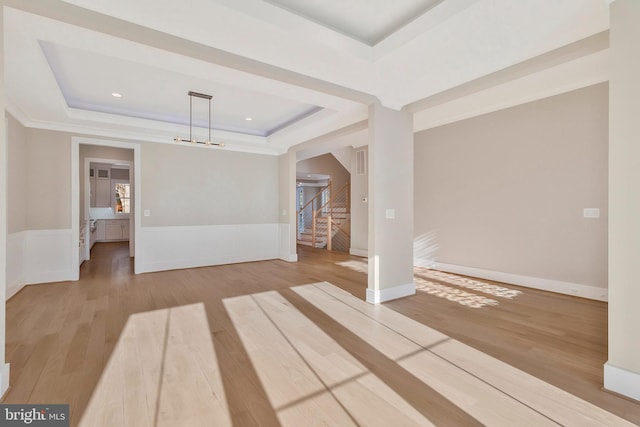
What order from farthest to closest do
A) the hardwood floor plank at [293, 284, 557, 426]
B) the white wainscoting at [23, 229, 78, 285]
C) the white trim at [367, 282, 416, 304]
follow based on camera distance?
the white wainscoting at [23, 229, 78, 285] → the white trim at [367, 282, 416, 304] → the hardwood floor plank at [293, 284, 557, 426]

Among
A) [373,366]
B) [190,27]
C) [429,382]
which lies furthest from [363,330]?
[190,27]

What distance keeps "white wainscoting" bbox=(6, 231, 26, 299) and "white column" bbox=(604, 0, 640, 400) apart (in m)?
6.58

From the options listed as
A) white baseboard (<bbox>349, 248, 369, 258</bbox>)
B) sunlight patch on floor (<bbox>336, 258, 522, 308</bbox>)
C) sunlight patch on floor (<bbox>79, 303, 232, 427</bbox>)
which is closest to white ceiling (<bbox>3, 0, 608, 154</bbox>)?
sunlight patch on floor (<bbox>79, 303, 232, 427</bbox>)

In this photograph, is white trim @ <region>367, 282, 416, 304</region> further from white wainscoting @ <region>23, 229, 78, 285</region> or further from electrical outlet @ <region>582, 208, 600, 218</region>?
white wainscoting @ <region>23, 229, 78, 285</region>

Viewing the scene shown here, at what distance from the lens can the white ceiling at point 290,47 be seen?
6.99 feet

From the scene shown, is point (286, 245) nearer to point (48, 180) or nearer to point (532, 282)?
point (48, 180)

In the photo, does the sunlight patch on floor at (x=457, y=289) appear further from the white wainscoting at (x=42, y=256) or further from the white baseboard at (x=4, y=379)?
the white wainscoting at (x=42, y=256)

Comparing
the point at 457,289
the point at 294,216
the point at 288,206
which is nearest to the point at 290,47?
the point at 457,289

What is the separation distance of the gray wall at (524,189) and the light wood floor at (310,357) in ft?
2.28

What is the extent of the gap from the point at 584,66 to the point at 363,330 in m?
3.85

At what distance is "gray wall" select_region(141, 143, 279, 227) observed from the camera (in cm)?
579

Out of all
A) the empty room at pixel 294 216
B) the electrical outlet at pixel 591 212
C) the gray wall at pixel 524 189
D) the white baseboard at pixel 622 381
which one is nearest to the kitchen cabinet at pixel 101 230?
the empty room at pixel 294 216

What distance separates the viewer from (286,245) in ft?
23.3

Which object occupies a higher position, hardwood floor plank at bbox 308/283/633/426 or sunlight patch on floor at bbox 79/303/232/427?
hardwood floor plank at bbox 308/283/633/426
